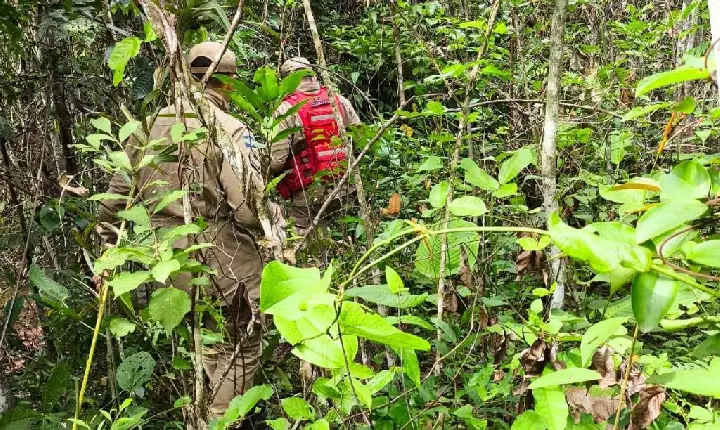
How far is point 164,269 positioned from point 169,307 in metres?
0.22

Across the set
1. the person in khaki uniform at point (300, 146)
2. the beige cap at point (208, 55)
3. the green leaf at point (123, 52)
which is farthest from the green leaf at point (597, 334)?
the person in khaki uniform at point (300, 146)

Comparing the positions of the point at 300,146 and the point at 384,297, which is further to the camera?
the point at 300,146

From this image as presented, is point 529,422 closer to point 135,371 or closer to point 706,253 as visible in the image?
point 706,253

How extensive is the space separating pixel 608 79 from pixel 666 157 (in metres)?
0.98

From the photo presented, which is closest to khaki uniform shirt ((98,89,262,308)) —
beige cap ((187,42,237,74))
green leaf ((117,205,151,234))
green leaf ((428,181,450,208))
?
beige cap ((187,42,237,74))

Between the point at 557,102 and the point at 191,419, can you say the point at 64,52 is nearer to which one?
the point at 191,419

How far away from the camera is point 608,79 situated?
377 centimetres

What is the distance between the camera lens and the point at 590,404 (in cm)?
108

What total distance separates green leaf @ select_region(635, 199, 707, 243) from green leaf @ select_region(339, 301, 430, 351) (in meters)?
0.26

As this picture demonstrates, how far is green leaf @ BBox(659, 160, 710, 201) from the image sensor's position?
61 cm

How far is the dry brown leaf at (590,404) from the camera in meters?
1.07

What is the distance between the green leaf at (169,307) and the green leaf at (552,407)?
79 centimetres

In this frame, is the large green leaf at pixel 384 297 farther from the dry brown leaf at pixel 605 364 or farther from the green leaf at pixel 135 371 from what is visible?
the green leaf at pixel 135 371

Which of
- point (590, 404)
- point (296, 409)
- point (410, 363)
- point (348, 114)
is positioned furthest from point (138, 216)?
point (348, 114)
